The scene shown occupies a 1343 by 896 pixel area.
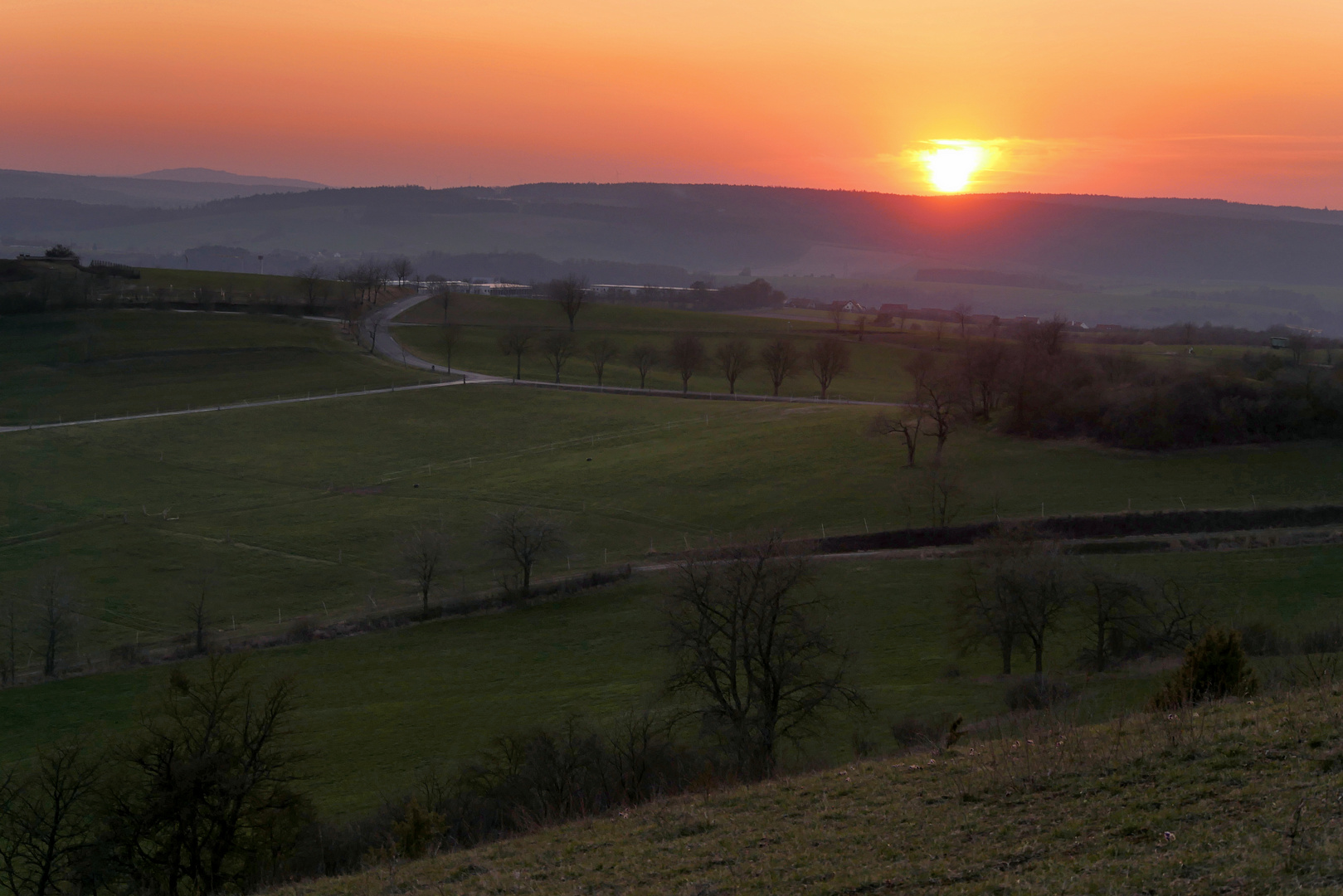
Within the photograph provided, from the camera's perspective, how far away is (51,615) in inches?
1890

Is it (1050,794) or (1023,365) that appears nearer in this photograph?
(1050,794)

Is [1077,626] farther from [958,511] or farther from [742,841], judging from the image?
[742,841]

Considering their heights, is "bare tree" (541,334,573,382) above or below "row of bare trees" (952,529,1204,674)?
above

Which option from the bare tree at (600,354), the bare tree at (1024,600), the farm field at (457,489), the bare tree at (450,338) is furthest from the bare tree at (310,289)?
the bare tree at (1024,600)

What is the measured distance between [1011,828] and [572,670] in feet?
106

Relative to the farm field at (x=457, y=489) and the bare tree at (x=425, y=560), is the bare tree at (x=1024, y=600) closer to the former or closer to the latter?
the farm field at (x=457, y=489)

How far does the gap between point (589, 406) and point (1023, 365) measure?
139 feet

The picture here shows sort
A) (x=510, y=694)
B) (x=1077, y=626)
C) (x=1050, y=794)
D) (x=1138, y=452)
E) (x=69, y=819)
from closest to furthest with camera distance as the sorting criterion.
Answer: (x=1050, y=794) < (x=69, y=819) < (x=510, y=694) < (x=1077, y=626) < (x=1138, y=452)

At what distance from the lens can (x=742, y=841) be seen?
518 inches

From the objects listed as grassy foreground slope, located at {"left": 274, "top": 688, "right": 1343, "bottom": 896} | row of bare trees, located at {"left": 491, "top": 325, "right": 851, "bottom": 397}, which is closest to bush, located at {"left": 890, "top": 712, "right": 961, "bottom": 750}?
grassy foreground slope, located at {"left": 274, "top": 688, "right": 1343, "bottom": 896}

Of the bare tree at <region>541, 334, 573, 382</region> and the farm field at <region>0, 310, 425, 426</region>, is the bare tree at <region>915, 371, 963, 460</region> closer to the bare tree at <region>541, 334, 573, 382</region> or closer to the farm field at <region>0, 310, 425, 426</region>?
the bare tree at <region>541, 334, 573, 382</region>

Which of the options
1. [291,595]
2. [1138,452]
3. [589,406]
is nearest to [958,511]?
[1138,452]

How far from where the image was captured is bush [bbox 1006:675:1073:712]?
2911 centimetres

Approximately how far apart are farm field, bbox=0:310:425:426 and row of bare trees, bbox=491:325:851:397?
54.1 ft
